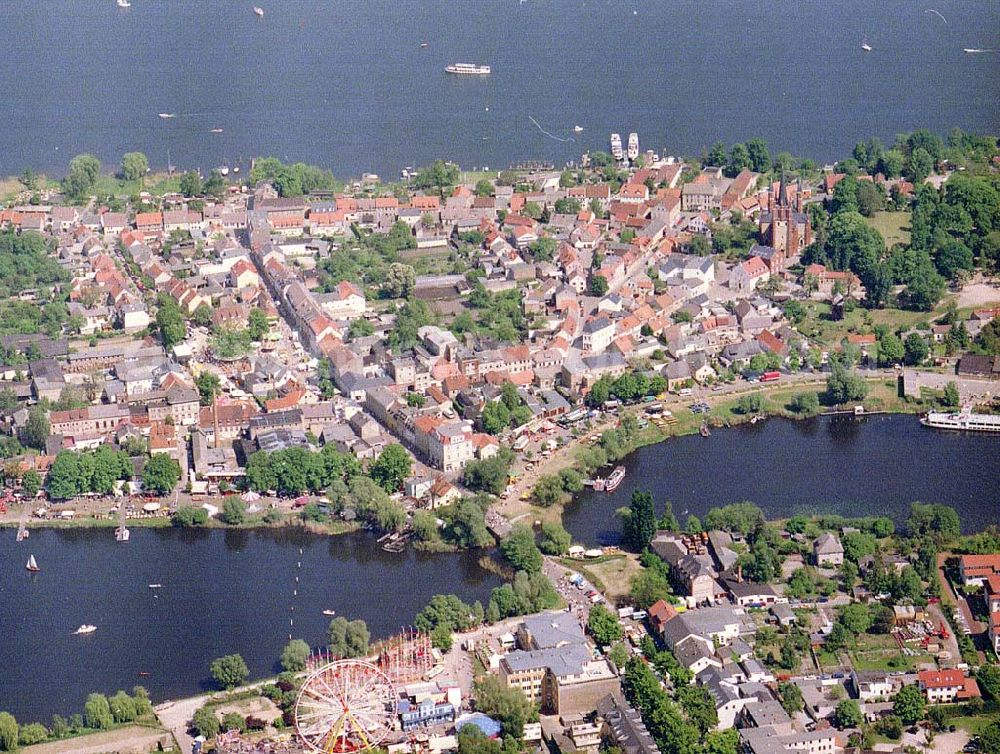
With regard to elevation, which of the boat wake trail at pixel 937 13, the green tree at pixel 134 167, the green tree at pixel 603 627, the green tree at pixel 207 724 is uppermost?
the boat wake trail at pixel 937 13

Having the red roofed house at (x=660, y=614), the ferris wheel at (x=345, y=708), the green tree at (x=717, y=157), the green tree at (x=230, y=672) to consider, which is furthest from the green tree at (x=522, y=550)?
the green tree at (x=717, y=157)

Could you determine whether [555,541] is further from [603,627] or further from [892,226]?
[892,226]

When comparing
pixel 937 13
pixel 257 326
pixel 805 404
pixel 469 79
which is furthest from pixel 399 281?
pixel 937 13

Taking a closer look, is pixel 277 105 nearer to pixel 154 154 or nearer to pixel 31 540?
pixel 154 154

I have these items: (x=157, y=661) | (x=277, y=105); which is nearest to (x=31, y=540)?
(x=157, y=661)

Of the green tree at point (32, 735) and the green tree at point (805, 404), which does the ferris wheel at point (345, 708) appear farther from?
the green tree at point (805, 404)

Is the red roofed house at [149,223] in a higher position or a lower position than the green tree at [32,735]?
higher

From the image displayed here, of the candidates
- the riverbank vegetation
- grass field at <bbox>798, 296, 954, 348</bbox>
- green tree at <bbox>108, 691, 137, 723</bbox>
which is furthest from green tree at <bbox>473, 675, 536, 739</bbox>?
grass field at <bbox>798, 296, 954, 348</bbox>
